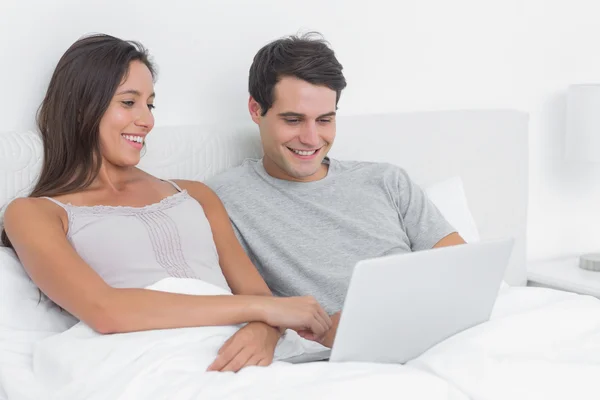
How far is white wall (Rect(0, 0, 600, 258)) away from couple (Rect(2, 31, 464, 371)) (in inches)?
6.6

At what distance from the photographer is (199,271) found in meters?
1.63

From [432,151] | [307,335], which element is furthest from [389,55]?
[307,335]

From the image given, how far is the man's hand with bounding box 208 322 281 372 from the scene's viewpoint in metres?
1.34

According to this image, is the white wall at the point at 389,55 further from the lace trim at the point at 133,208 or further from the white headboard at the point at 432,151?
the lace trim at the point at 133,208

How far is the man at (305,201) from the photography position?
1854 mm

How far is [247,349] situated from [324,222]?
580mm

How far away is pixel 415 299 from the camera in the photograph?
130cm

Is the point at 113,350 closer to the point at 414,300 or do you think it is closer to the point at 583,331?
the point at 414,300

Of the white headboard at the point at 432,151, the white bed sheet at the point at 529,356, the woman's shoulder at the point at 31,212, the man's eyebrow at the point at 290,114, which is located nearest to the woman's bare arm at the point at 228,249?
the white headboard at the point at 432,151

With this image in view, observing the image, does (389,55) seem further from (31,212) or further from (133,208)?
(31,212)

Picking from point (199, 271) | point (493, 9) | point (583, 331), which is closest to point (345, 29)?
point (493, 9)

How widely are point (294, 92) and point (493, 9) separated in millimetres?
1105

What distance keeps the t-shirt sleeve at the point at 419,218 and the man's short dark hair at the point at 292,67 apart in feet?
0.99

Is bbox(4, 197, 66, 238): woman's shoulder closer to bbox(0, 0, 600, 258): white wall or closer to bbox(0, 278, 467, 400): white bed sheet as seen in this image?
bbox(0, 278, 467, 400): white bed sheet
